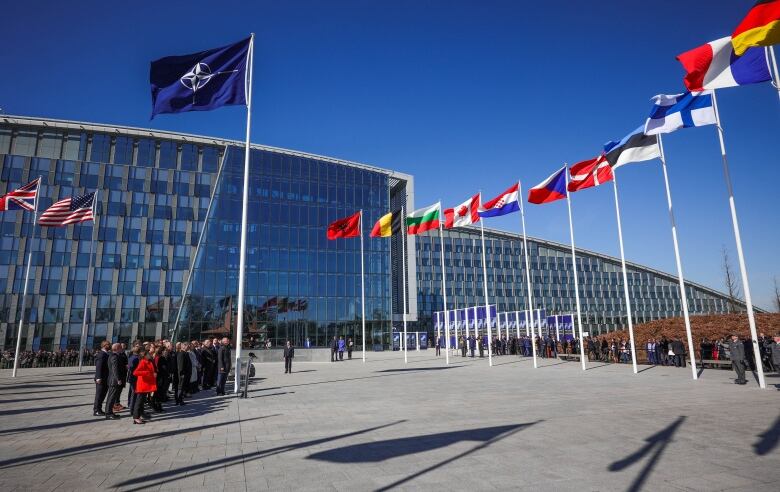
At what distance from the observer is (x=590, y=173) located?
22969mm

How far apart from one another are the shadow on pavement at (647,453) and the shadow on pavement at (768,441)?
48.4 inches

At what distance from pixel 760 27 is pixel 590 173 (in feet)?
42.5

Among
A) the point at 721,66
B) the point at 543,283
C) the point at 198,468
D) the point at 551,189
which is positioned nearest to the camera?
the point at 198,468

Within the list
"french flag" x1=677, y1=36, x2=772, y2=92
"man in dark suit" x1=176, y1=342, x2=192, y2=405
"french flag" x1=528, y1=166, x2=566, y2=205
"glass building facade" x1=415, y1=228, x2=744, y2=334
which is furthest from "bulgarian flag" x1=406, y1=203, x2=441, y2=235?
"glass building facade" x1=415, y1=228, x2=744, y2=334

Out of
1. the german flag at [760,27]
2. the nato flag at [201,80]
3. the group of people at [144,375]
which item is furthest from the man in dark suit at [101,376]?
the german flag at [760,27]

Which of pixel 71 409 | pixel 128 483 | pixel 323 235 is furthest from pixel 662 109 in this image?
pixel 323 235

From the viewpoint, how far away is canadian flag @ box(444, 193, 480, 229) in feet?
94.4

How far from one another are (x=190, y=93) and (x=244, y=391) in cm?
1027

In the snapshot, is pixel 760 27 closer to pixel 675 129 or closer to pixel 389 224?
pixel 675 129

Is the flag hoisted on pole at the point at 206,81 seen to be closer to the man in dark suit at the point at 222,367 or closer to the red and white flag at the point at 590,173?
the man in dark suit at the point at 222,367

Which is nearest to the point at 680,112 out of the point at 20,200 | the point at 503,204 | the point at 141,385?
the point at 503,204

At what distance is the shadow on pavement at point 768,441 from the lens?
7.14 meters

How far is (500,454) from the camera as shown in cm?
728

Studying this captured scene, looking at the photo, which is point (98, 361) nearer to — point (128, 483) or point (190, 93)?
point (128, 483)
